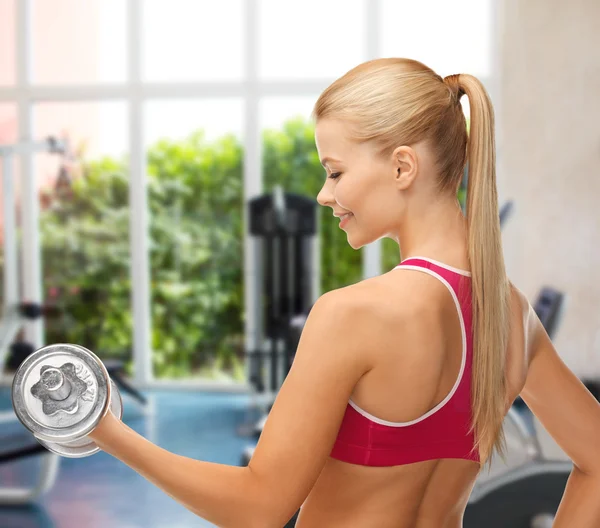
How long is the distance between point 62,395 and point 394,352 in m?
0.29

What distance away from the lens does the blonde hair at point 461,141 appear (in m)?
0.70

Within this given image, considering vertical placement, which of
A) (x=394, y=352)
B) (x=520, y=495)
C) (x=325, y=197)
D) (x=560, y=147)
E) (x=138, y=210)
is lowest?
(x=520, y=495)

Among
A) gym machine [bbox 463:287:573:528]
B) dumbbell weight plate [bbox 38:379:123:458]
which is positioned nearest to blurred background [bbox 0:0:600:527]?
gym machine [bbox 463:287:573:528]

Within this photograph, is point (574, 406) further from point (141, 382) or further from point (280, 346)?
point (141, 382)

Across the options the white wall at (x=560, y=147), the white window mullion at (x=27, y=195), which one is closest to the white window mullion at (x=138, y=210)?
the white window mullion at (x=27, y=195)

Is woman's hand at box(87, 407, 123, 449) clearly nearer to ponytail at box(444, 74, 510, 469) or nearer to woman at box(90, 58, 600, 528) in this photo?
woman at box(90, 58, 600, 528)

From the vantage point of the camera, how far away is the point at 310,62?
5598 mm

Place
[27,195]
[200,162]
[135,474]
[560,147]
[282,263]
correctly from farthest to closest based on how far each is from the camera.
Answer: [27,195], [200,162], [560,147], [282,263], [135,474]

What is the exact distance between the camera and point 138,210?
5684 mm

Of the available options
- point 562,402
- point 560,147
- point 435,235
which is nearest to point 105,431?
point 435,235

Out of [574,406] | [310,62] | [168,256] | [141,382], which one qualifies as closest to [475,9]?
[310,62]

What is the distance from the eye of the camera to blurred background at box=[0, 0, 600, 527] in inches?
200

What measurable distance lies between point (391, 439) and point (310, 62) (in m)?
5.20

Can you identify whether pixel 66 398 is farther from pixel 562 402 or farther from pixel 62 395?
pixel 562 402
